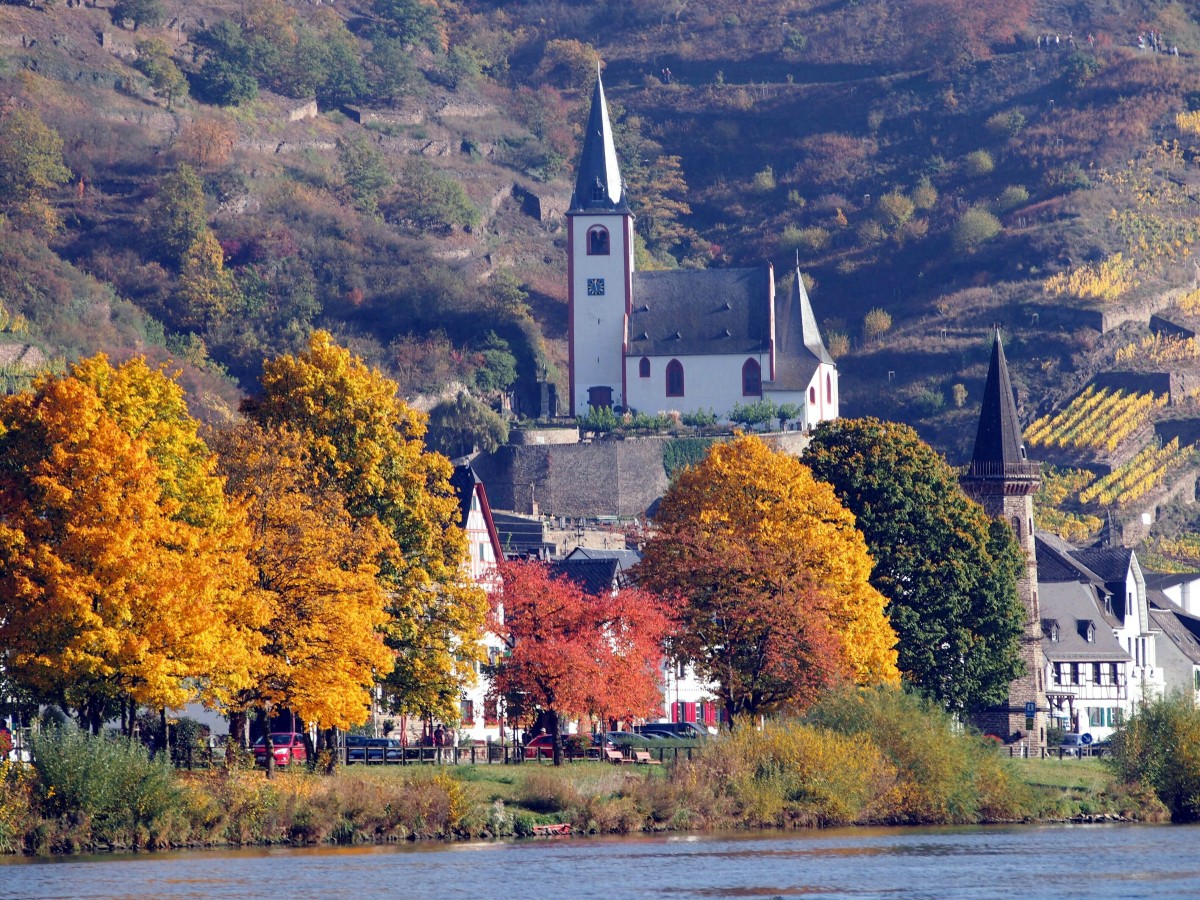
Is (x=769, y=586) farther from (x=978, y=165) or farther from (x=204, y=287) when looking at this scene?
(x=978, y=165)

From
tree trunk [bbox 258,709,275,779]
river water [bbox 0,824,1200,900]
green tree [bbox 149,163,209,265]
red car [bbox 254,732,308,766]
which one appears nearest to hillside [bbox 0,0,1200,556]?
green tree [bbox 149,163,209,265]


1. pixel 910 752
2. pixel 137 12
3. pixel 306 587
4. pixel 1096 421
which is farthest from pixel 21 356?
pixel 137 12

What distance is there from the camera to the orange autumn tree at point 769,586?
70.5 metres

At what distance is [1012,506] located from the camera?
284 ft

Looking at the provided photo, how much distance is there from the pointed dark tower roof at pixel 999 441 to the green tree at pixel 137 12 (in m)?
102

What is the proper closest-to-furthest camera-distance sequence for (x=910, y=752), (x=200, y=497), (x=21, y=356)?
(x=200, y=497) < (x=910, y=752) < (x=21, y=356)

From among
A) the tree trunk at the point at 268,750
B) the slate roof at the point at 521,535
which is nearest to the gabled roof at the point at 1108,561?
the slate roof at the point at 521,535

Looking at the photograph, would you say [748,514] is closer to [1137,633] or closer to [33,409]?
[33,409]

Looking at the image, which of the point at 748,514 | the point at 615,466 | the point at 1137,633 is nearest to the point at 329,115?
the point at 615,466

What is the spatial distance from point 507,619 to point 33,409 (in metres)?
17.4

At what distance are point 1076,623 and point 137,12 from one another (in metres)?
98.2

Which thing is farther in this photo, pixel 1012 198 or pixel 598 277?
pixel 1012 198

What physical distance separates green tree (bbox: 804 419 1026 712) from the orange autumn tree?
388 cm

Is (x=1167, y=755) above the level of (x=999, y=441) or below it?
below
